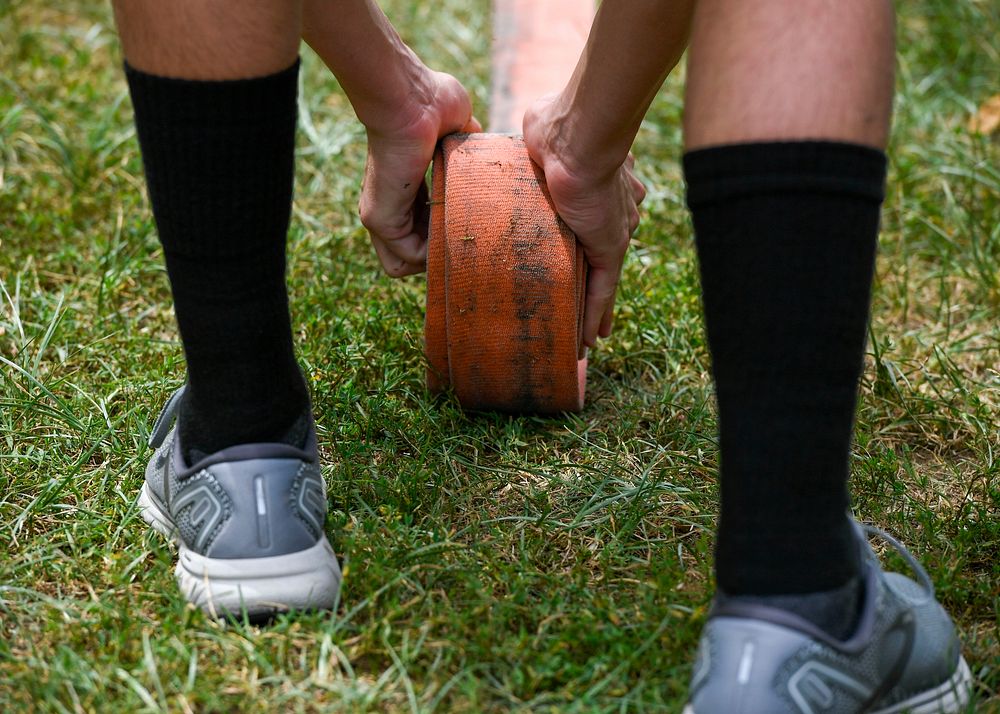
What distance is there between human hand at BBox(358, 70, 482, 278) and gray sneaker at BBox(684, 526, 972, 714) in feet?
2.86

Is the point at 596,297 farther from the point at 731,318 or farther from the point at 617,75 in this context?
the point at 731,318

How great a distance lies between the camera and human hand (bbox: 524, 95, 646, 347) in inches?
63.4

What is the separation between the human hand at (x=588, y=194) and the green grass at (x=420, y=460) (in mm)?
233

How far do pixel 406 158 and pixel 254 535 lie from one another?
2.22 feet

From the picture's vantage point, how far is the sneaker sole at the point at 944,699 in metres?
1.14

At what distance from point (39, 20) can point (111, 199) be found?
109 centimetres

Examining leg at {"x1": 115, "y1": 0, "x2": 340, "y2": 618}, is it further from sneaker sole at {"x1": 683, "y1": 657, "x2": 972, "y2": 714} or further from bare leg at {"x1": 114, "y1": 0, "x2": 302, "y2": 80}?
sneaker sole at {"x1": 683, "y1": 657, "x2": 972, "y2": 714}

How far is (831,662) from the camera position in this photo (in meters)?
1.07

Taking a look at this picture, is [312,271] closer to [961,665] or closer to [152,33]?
[152,33]

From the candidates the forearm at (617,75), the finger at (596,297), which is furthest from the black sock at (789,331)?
the finger at (596,297)

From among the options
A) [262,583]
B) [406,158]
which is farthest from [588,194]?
[262,583]

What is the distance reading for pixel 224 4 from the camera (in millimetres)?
1129

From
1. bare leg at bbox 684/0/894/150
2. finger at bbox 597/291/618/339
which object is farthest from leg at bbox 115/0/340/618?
finger at bbox 597/291/618/339

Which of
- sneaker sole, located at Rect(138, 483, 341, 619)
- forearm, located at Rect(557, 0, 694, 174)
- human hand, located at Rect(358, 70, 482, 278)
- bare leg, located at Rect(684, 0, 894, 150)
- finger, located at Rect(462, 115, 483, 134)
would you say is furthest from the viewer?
finger, located at Rect(462, 115, 483, 134)
